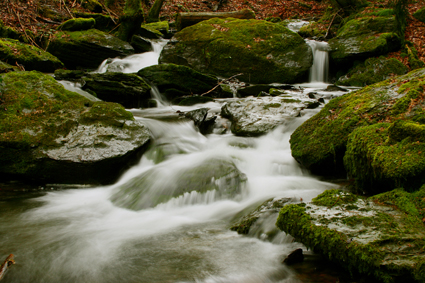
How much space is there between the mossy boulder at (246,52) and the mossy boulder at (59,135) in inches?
265

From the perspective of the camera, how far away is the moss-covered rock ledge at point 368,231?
1.84 m

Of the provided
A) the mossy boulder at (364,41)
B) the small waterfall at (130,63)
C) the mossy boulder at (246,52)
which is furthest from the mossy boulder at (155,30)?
the mossy boulder at (364,41)

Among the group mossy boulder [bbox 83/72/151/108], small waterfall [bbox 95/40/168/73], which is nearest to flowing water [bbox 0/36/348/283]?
mossy boulder [bbox 83/72/151/108]

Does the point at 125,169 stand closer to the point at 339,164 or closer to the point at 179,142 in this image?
the point at 179,142

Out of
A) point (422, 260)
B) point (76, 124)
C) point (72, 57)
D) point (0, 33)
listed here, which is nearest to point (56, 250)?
point (76, 124)

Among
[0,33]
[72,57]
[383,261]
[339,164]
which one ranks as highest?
[0,33]

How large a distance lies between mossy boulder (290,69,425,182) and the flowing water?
38cm

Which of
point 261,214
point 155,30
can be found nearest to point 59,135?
point 261,214

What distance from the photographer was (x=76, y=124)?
4938 mm

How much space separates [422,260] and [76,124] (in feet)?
16.3

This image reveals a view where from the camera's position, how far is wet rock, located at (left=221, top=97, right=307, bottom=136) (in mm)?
6297

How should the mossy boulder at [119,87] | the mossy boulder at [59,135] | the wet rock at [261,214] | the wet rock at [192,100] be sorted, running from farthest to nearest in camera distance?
the wet rock at [192,100] → the mossy boulder at [119,87] → the mossy boulder at [59,135] → the wet rock at [261,214]

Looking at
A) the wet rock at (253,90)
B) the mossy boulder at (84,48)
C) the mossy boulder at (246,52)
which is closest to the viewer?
the wet rock at (253,90)

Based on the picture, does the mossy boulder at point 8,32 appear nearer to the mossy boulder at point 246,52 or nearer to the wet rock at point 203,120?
the mossy boulder at point 246,52
